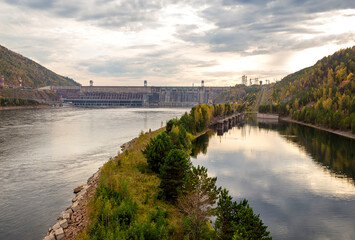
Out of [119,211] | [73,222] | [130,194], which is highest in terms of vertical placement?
[119,211]

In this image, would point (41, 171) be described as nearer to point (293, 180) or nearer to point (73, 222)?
point (73, 222)

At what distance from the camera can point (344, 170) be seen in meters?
46.9

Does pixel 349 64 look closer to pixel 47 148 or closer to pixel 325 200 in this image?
pixel 325 200

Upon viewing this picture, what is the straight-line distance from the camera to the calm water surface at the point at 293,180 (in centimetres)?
2739

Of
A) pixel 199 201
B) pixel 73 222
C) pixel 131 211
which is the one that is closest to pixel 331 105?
pixel 199 201

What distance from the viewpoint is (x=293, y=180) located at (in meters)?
41.9

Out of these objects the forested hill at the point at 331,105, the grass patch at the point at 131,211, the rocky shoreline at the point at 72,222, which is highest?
the forested hill at the point at 331,105

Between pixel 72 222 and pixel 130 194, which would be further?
pixel 130 194

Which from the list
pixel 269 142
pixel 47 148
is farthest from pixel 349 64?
pixel 47 148

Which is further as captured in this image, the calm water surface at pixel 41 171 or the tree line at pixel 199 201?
the calm water surface at pixel 41 171

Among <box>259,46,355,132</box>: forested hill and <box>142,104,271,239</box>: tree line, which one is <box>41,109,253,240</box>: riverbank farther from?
<box>259,46,355,132</box>: forested hill

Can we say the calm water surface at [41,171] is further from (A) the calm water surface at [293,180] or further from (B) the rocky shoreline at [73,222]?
(A) the calm water surface at [293,180]

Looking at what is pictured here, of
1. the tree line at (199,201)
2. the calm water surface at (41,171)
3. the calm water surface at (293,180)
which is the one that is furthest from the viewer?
the calm water surface at (293,180)

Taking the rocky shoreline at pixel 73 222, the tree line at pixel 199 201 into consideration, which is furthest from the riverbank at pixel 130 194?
the tree line at pixel 199 201
